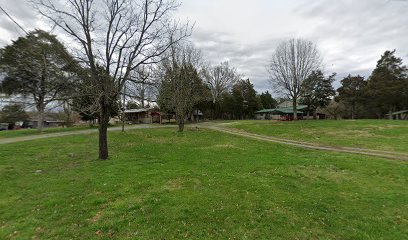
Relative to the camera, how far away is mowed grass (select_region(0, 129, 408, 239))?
17.9 ft

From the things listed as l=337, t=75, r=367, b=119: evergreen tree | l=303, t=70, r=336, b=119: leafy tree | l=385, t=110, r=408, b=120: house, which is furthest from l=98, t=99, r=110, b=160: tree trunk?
l=385, t=110, r=408, b=120: house

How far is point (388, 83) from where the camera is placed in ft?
154

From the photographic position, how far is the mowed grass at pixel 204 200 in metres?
5.45

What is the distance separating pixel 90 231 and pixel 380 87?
55.6 m

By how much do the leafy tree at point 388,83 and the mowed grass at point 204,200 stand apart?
4299 centimetres

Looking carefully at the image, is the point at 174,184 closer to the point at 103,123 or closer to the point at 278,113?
the point at 103,123

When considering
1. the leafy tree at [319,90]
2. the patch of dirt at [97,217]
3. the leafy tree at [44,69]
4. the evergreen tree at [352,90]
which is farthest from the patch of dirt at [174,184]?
the evergreen tree at [352,90]

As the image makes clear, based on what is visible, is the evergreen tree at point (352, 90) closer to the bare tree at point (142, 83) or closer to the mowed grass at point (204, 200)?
the mowed grass at point (204, 200)

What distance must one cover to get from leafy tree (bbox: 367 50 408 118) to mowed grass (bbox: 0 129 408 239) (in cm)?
4299

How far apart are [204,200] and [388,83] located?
5343 cm

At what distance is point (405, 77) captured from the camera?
48562 mm

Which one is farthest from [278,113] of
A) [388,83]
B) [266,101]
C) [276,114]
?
[388,83]

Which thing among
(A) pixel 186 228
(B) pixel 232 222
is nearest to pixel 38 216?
(A) pixel 186 228

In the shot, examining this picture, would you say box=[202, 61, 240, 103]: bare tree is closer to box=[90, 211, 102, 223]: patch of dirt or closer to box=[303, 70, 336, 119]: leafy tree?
box=[303, 70, 336, 119]: leafy tree
